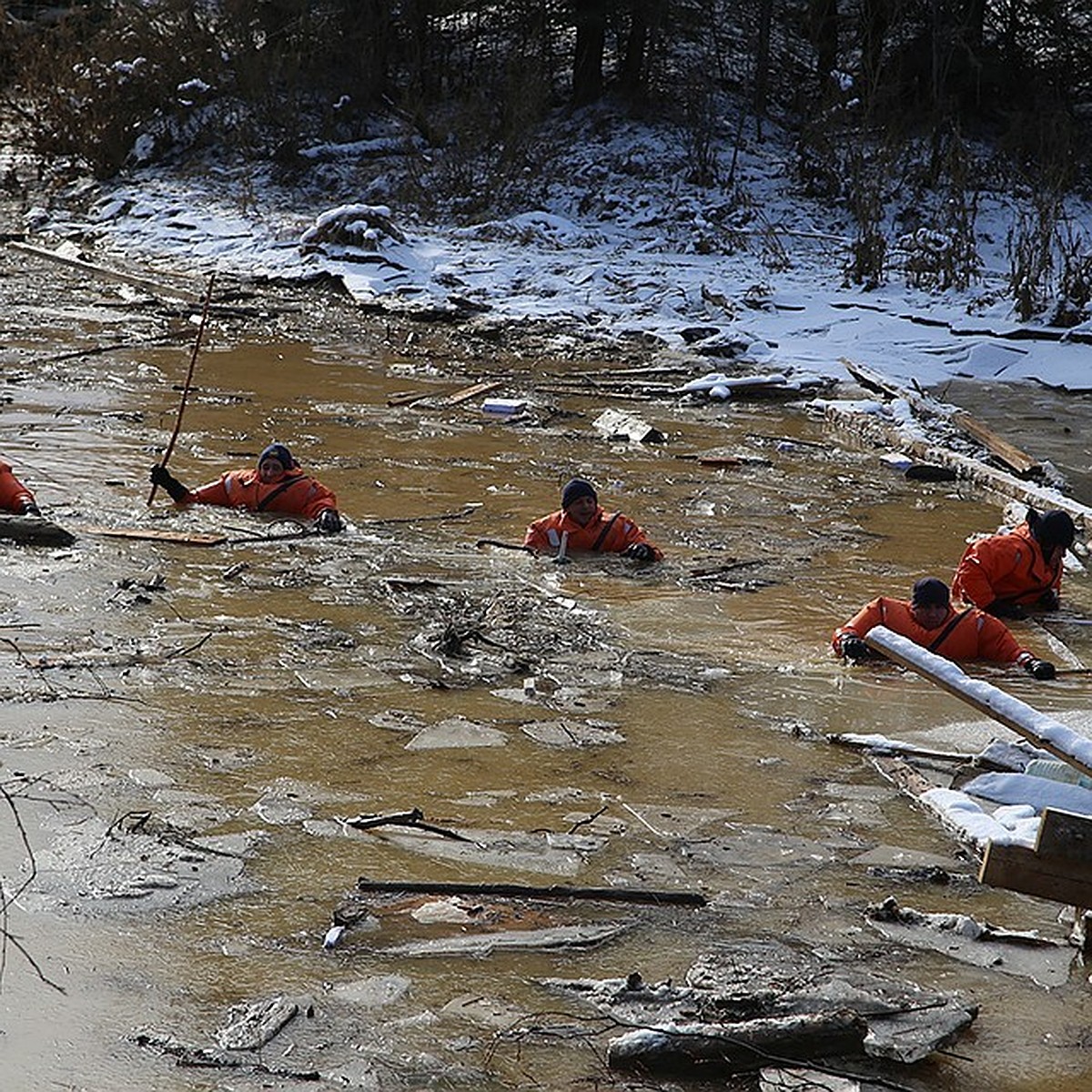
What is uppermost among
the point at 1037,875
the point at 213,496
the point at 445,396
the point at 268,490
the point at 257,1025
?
the point at 1037,875

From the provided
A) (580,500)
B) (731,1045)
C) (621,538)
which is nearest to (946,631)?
(621,538)

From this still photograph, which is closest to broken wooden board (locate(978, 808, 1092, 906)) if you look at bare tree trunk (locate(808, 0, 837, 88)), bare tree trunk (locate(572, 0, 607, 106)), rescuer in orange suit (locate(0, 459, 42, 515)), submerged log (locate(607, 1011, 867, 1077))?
submerged log (locate(607, 1011, 867, 1077))

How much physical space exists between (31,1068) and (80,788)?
2199 millimetres

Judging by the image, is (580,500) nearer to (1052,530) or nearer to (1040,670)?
(1052,530)

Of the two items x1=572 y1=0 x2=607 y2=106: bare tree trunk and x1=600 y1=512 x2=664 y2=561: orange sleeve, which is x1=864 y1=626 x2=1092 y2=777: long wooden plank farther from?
x1=572 y1=0 x2=607 y2=106: bare tree trunk

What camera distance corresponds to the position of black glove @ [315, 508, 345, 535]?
11.6 m

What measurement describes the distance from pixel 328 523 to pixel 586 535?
72.7 inches

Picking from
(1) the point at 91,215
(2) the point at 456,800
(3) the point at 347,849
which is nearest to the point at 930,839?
(2) the point at 456,800

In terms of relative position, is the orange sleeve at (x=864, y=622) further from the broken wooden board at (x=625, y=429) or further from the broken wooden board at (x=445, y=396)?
the broken wooden board at (x=445, y=396)

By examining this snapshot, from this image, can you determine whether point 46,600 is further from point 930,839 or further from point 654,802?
point 930,839

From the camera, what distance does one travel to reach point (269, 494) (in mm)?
12141

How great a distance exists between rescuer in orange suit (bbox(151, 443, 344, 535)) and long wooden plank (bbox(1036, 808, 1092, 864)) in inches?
314

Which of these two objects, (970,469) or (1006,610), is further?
(970,469)

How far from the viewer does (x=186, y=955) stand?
5.27 metres
